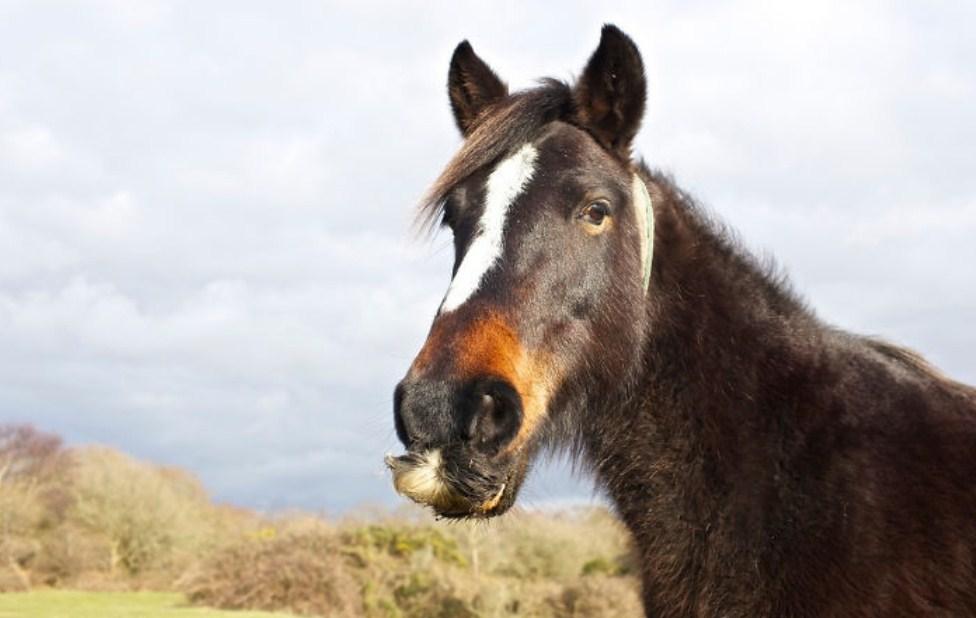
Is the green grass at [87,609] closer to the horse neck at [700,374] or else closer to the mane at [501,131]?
the mane at [501,131]

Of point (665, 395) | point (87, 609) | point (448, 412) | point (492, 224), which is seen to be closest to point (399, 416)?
point (448, 412)

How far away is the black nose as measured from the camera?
3.83m

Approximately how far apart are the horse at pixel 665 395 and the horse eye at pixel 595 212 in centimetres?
1

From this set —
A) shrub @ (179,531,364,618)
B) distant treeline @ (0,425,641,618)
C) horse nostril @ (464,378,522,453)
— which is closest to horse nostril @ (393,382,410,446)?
horse nostril @ (464,378,522,453)

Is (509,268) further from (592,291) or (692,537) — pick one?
(692,537)

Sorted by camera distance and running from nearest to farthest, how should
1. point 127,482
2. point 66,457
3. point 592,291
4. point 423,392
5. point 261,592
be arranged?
point 423,392 < point 592,291 < point 261,592 < point 127,482 < point 66,457

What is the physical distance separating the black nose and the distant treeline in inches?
597

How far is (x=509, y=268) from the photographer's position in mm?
4426

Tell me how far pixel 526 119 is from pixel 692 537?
6.86ft

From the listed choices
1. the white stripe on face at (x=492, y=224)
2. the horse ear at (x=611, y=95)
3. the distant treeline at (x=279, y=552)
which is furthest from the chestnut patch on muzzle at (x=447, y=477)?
the distant treeline at (x=279, y=552)

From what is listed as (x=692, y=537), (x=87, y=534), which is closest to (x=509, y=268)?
(x=692, y=537)

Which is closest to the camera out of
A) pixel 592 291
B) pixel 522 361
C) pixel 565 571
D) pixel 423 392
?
pixel 423 392

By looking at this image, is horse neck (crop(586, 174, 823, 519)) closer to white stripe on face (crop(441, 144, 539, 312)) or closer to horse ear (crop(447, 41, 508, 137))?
white stripe on face (crop(441, 144, 539, 312))

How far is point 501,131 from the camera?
4875 millimetres
